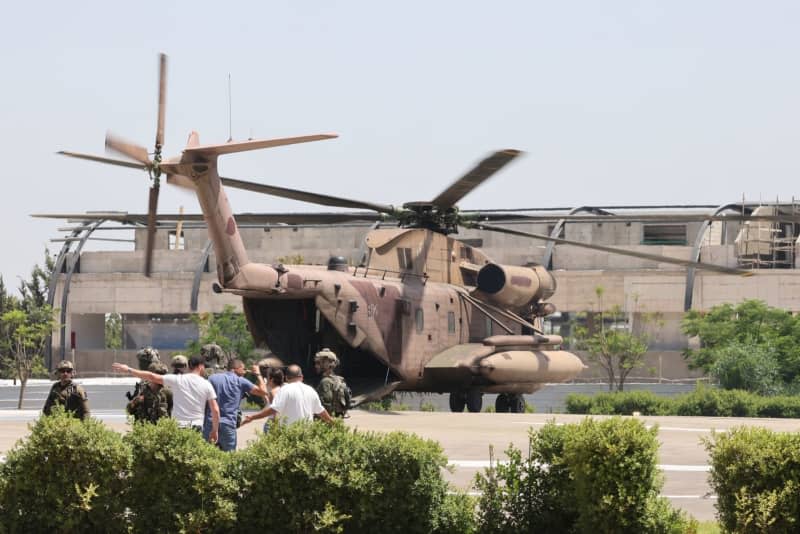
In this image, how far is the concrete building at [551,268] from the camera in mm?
65000

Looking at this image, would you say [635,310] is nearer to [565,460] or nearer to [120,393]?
[120,393]

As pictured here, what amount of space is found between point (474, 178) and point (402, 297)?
3.75 m

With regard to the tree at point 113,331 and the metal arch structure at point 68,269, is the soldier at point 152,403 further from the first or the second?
the tree at point 113,331

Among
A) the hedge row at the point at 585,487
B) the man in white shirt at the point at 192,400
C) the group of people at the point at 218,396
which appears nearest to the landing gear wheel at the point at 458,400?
the group of people at the point at 218,396

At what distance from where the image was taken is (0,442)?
19.8 meters

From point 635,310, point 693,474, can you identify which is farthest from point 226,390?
point 635,310

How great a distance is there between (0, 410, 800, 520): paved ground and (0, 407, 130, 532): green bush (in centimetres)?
301

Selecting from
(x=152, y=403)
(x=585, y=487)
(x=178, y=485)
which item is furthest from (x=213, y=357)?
(x=585, y=487)

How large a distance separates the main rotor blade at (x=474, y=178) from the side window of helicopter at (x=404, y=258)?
1311mm

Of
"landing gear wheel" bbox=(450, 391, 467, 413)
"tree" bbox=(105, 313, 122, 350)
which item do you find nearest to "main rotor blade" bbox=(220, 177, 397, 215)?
"landing gear wheel" bbox=(450, 391, 467, 413)

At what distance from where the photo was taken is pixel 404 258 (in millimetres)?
29953

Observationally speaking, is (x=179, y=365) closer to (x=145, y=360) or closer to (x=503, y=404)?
(x=145, y=360)

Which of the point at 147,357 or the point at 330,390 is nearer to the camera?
the point at 330,390

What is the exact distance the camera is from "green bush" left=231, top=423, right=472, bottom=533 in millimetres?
11023
